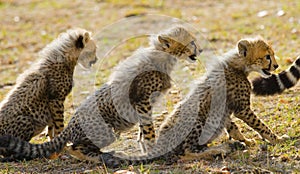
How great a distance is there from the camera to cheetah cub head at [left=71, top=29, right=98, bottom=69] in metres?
5.37

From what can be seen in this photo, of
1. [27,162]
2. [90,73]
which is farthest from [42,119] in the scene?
[90,73]

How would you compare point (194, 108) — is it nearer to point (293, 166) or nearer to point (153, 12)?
point (293, 166)

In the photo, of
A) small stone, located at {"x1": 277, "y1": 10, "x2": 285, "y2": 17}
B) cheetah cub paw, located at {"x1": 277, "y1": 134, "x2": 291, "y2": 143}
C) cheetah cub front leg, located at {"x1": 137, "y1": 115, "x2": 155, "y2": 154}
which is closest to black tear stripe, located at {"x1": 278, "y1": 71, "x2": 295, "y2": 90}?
cheetah cub paw, located at {"x1": 277, "y1": 134, "x2": 291, "y2": 143}

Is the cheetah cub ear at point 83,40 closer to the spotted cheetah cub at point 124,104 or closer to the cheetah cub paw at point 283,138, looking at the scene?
the spotted cheetah cub at point 124,104

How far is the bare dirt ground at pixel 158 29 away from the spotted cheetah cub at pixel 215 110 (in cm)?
16

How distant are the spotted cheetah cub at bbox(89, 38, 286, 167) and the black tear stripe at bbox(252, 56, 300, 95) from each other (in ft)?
0.34

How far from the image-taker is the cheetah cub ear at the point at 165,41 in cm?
517

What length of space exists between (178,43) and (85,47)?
86cm

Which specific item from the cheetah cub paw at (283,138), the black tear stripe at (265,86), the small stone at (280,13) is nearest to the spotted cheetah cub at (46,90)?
the black tear stripe at (265,86)

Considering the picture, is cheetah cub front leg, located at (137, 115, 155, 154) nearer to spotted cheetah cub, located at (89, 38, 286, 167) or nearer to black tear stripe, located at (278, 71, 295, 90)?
spotted cheetah cub, located at (89, 38, 286, 167)

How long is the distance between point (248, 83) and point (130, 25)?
197 inches

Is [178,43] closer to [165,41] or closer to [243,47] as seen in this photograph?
[165,41]

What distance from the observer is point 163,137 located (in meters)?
4.71

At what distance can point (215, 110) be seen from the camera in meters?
4.77
